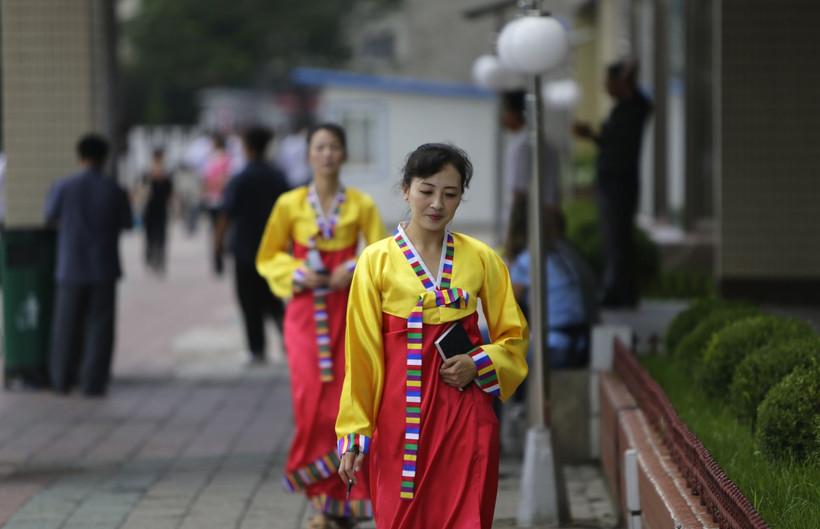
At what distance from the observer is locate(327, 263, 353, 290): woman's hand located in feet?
26.4

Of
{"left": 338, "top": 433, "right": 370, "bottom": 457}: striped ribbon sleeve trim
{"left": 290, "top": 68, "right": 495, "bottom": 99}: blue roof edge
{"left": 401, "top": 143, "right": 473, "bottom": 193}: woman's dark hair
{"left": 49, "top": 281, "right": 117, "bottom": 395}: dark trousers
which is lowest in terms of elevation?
{"left": 49, "top": 281, "right": 117, "bottom": 395}: dark trousers

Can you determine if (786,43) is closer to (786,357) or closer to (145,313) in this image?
(786,357)

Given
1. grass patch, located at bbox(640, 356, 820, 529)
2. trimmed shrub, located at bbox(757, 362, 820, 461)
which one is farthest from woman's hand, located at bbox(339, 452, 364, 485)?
trimmed shrub, located at bbox(757, 362, 820, 461)

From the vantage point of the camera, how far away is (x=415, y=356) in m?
5.60

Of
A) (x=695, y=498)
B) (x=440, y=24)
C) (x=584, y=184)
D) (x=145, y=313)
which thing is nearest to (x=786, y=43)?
(x=695, y=498)

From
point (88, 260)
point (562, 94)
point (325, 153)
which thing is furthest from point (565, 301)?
point (562, 94)

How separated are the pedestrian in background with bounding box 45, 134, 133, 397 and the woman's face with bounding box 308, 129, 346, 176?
175 inches

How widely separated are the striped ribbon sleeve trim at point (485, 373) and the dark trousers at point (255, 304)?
851 centimetres

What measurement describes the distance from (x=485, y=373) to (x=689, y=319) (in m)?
3.57

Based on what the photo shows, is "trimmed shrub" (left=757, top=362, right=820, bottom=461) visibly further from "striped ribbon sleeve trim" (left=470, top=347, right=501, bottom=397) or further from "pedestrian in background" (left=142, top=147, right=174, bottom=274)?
"pedestrian in background" (left=142, top=147, right=174, bottom=274)

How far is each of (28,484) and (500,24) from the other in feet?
34.6

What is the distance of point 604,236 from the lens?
13.1 meters

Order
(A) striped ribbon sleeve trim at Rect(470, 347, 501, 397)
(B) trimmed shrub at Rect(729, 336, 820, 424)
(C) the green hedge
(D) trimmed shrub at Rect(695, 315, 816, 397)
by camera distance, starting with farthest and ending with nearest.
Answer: (C) the green hedge < (D) trimmed shrub at Rect(695, 315, 816, 397) < (B) trimmed shrub at Rect(729, 336, 820, 424) < (A) striped ribbon sleeve trim at Rect(470, 347, 501, 397)

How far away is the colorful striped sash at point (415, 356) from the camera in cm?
558
